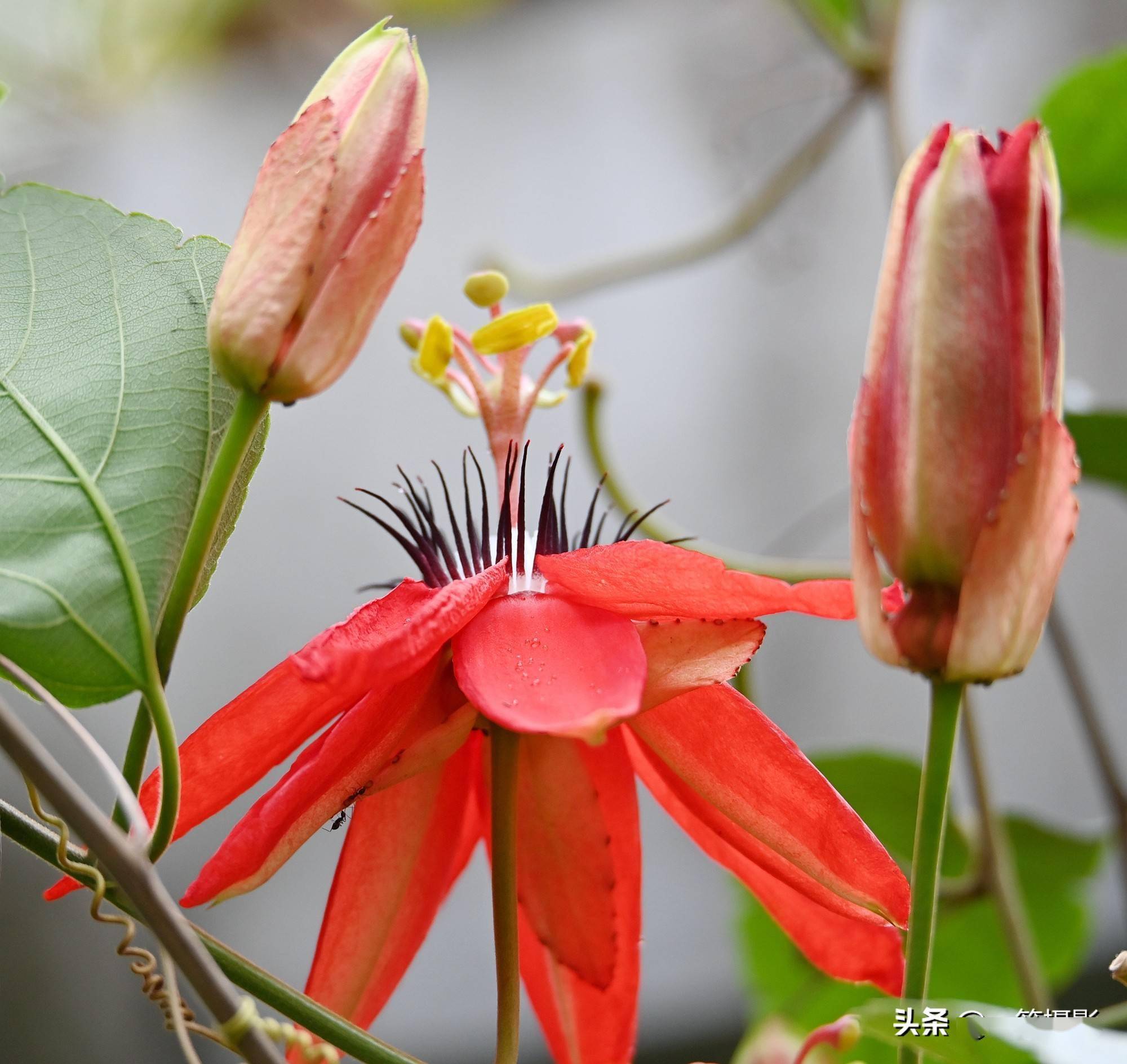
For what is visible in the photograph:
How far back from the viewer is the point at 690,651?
0.21 metres

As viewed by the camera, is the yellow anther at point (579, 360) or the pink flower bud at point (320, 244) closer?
the pink flower bud at point (320, 244)

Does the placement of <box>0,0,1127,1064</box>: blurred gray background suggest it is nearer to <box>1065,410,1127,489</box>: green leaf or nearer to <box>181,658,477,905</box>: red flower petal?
<box>1065,410,1127,489</box>: green leaf

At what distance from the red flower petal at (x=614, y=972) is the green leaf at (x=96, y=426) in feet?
0.31

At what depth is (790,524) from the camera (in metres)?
1.49

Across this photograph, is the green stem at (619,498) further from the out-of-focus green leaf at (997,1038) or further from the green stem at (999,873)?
the out-of-focus green leaf at (997,1038)

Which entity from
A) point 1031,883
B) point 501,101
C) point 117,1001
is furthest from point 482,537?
point 501,101

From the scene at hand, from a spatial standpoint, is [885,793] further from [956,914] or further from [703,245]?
[703,245]

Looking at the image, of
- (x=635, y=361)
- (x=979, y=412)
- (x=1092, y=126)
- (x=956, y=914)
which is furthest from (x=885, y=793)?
(x=635, y=361)

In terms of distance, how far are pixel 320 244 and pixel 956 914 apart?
0.44 meters

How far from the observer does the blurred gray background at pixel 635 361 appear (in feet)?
4.43

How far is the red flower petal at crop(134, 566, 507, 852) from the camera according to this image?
0.64ft

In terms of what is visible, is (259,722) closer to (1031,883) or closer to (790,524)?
(1031,883)

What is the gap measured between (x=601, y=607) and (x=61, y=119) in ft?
4.28

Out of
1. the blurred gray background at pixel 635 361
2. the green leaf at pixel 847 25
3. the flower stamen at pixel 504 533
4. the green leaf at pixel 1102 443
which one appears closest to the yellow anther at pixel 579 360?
the flower stamen at pixel 504 533
